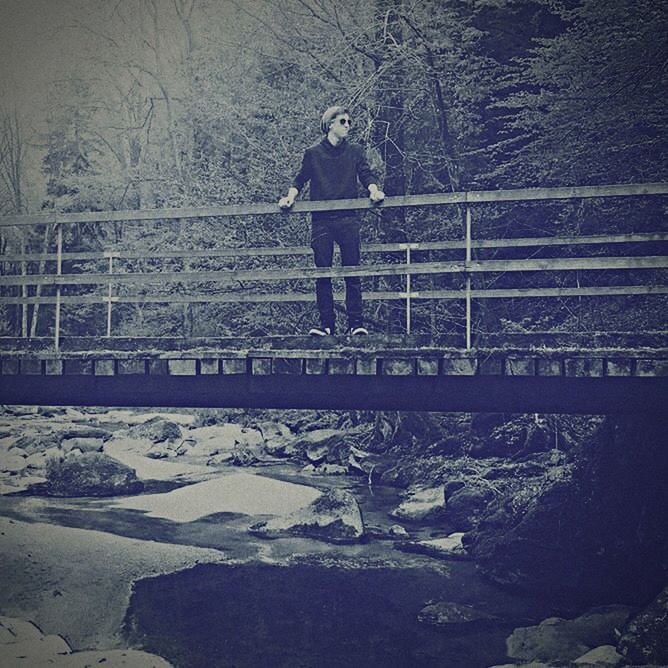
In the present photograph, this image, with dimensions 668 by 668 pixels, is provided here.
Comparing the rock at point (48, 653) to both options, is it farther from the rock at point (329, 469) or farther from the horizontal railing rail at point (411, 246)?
the horizontal railing rail at point (411, 246)

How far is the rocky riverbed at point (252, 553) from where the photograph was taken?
2979 mm

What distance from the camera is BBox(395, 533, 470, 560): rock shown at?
3.32 meters

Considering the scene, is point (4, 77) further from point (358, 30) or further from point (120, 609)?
point (120, 609)

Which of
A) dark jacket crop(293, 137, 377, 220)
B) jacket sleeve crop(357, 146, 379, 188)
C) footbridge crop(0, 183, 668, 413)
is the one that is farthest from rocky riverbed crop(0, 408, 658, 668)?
jacket sleeve crop(357, 146, 379, 188)

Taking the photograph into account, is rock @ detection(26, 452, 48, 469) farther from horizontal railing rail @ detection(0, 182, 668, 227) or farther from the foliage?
horizontal railing rail @ detection(0, 182, 668, 227)

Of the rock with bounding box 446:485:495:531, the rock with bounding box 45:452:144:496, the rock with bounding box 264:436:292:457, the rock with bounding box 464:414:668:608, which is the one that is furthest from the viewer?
the rock with bounding box 264:436:292:457

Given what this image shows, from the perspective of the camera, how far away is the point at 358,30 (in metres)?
3.94

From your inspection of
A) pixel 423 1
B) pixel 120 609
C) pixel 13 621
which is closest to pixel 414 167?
pixel 423 1

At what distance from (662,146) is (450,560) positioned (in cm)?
188

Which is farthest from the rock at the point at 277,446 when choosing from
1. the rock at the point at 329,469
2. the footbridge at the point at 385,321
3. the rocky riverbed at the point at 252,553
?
the footbridge at the point at 385,321

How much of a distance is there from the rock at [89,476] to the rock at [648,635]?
1.95 meters

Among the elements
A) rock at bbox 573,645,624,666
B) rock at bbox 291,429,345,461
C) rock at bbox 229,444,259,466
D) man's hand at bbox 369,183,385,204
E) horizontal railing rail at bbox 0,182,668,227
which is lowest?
rock at bbox 573,645,624,666

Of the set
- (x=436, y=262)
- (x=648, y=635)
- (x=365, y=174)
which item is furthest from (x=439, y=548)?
(x=365, y=174)

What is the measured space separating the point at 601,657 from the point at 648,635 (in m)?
0.16
